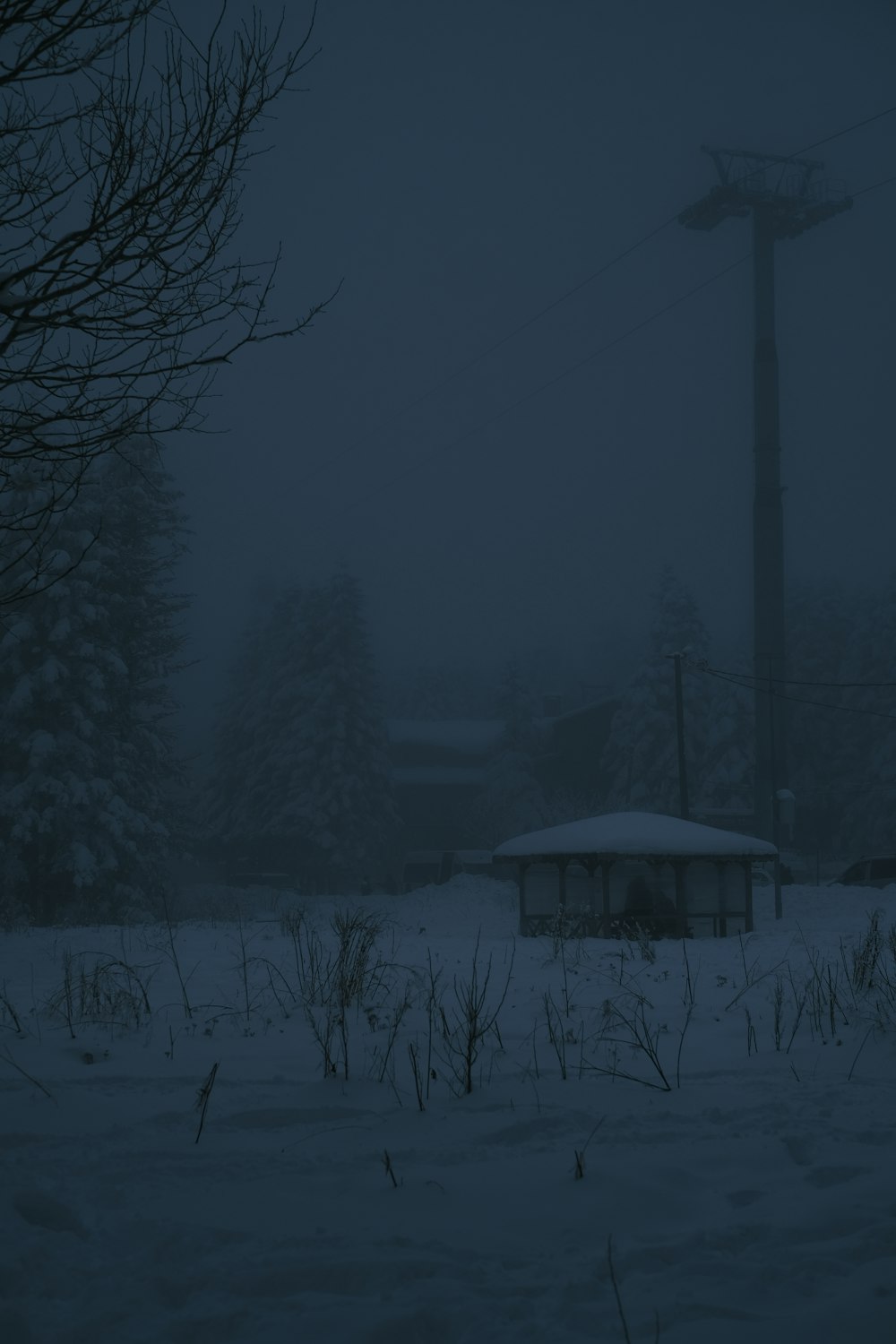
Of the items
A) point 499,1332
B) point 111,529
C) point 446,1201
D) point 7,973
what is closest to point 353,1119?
point 446,1201

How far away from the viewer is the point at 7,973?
9.88 meters

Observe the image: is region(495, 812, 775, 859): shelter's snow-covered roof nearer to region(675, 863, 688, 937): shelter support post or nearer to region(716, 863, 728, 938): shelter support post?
region(675, 863, 688, 937): shelter support post

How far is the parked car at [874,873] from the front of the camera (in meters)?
29.0

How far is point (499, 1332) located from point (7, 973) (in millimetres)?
8838

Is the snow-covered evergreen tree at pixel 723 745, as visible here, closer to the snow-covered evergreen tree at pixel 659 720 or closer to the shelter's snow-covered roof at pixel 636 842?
the snow-covered evergreen tree at pixel 659 720

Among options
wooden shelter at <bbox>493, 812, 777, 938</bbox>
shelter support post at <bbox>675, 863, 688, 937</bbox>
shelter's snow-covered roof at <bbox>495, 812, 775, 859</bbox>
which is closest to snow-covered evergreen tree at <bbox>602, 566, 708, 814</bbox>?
wooden shelter at <bbox>493, 812, 777, 938</bbox>

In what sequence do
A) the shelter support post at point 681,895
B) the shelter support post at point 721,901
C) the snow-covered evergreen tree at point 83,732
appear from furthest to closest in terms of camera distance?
the snow-covered evergreen tree at point 83,732 < the shelter support post at point 721,901 < the shelter support post at point 681,895

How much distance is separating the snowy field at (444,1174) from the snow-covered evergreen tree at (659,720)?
37679mm

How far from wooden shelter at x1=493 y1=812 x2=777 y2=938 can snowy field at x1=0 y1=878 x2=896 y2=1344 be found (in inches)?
452

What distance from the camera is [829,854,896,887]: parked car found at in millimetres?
29017

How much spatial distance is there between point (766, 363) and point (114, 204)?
40.2 meters

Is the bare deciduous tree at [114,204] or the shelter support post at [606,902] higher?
the bare deciduous tree at [114,204]

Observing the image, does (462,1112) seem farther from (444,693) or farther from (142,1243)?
(444,693)

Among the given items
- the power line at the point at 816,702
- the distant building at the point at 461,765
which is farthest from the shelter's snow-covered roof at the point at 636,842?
the distant building at the point at 461,765
